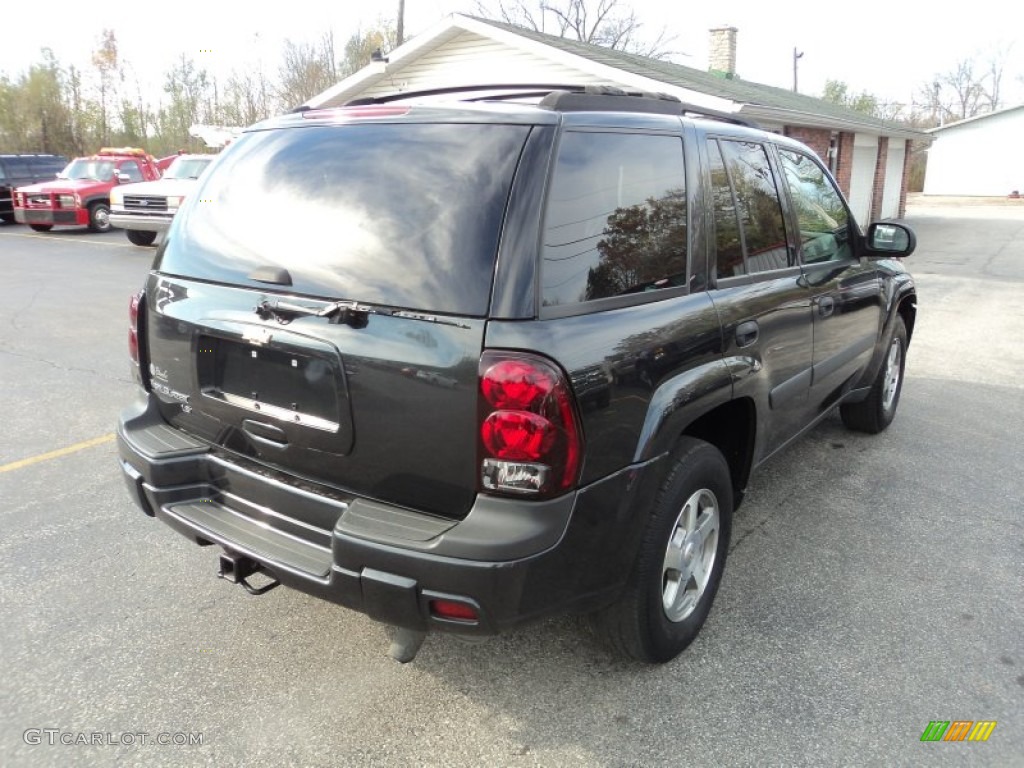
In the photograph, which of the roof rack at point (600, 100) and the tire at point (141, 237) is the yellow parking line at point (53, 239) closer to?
the tire at point (141, 237)

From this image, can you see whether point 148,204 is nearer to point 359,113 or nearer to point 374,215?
point 359,113

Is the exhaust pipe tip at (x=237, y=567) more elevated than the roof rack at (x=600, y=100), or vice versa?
the roof rack at (x=600, y=100)

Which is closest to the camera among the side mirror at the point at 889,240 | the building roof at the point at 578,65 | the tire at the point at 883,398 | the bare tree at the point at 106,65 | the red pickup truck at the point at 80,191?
the side mirror at the point at 889,240

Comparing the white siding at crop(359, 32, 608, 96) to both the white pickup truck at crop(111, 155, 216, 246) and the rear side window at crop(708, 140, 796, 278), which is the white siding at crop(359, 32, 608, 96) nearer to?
the white pickup truck at crop(111, 155, 216, 246)

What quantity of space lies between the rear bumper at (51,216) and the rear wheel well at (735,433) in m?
19.8

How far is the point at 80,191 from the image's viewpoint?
60.6 ft

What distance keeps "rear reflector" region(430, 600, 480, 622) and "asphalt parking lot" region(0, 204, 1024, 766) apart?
540 millimetres

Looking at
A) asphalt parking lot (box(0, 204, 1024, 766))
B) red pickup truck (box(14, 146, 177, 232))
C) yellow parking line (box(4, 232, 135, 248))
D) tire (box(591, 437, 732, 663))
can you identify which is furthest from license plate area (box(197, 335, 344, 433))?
red pickup truck (box(14, 146, 177, 232))

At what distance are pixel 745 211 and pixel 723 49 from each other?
81.6 feet

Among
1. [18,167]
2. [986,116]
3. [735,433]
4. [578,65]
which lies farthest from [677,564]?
[986,116]

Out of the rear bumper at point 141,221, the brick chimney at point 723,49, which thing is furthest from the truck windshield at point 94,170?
the brick chimney at point 723,49

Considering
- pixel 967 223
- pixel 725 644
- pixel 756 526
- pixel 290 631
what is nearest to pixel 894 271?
pixel 756 526

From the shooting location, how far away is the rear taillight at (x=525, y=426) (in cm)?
204

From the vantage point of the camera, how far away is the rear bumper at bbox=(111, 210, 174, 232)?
49.3 ft
